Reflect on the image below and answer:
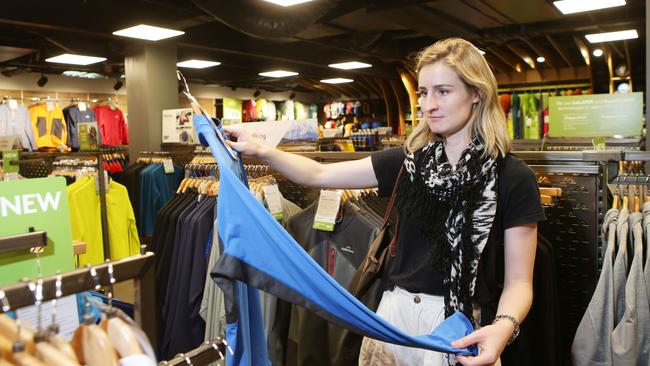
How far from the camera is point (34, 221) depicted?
1.40 metres

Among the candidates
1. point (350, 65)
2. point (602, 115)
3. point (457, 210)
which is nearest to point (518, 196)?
point (457, 210)

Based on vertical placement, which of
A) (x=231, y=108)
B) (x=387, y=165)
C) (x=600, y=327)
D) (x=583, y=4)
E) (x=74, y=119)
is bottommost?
(x=600, y=327)

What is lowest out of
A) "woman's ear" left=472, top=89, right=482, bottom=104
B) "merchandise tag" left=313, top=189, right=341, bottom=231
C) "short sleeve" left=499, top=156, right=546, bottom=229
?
"merchandise tag" left=313, top=189, right=341, bottom=231

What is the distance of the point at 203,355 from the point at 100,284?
24cm

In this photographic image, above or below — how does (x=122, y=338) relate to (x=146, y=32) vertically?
below

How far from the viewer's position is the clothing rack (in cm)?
94

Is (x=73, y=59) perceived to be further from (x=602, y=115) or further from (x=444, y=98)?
(x=444, y=98)

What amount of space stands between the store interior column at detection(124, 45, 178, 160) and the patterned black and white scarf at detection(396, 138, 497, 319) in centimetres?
546

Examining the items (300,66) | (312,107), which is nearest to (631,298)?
(300,66)

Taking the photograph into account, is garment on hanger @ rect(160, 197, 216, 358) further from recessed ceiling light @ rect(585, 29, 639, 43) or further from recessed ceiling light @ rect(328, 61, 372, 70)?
recessed ceiling light @ rect(328, 61, 372, 70)

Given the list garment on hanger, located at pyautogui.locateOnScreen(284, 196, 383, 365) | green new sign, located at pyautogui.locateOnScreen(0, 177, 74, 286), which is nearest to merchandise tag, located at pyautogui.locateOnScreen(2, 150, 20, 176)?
garment on hanger, located at pyautogui.locateOnScreen(284, 196, 383, 365)

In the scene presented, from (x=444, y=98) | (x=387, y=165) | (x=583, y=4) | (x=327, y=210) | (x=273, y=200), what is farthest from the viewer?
(x=583, y=4)

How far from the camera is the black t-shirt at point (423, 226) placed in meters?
1.46

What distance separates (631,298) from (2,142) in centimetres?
468
